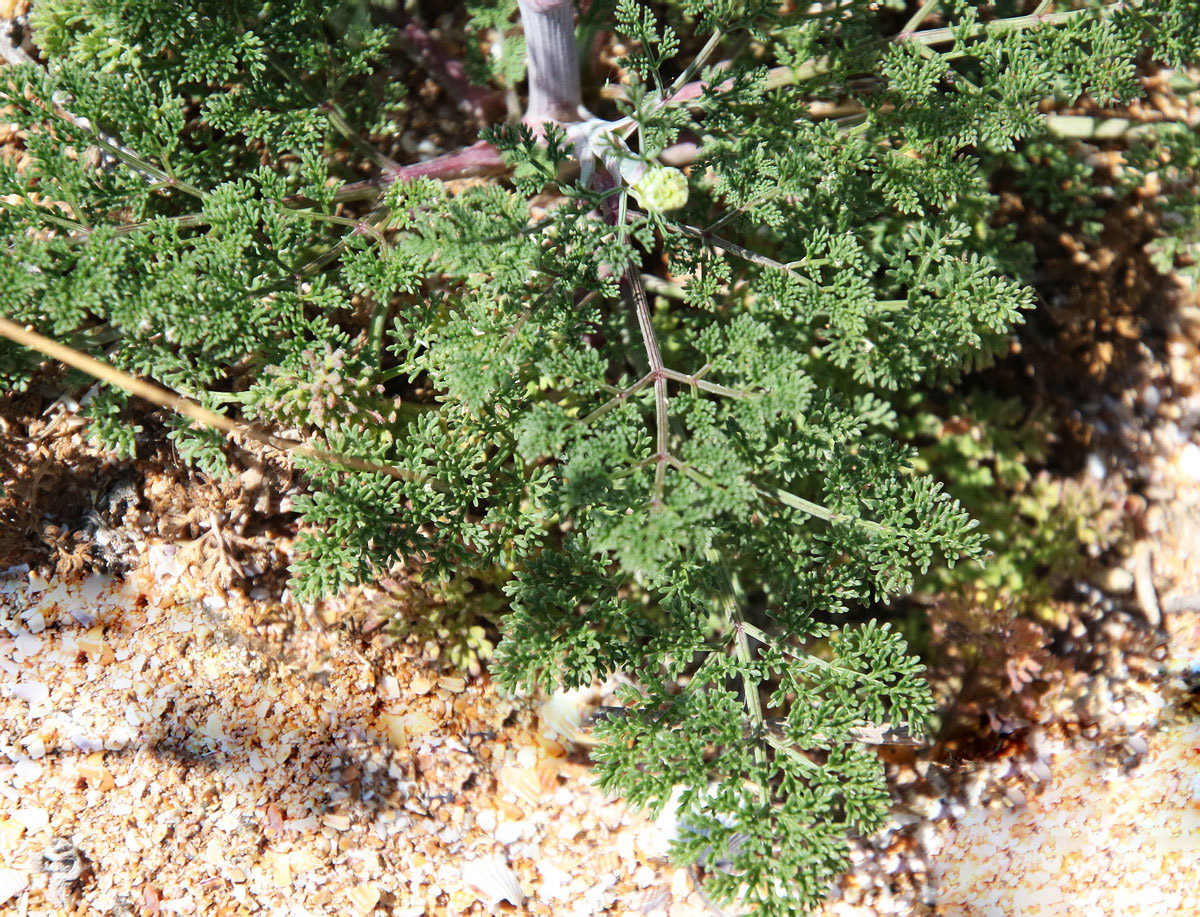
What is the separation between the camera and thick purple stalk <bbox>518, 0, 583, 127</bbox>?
241 centimetres

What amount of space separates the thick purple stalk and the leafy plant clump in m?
0.01

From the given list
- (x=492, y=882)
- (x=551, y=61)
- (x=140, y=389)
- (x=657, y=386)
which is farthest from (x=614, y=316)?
(x=492, y=882)

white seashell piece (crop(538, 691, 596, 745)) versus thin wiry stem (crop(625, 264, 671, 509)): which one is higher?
thin wiry stem (crop(625, 264, 671, 509))

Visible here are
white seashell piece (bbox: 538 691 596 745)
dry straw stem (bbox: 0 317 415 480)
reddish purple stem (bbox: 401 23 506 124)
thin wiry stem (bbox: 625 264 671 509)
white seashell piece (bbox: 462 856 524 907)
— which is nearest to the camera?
thin wiry stem (bbox: 625 264 671 509)

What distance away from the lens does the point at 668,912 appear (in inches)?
111

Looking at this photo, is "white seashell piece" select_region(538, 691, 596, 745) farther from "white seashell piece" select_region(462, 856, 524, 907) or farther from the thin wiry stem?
the thin wiry stem

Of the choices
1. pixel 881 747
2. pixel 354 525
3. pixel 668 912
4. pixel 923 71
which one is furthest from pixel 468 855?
pixel 923 71

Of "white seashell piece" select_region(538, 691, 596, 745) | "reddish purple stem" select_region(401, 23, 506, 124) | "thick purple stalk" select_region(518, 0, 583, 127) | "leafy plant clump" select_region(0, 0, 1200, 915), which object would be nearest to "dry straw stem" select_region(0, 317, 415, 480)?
"leafy plant clump" select_region(0, 0, 1200, 915)

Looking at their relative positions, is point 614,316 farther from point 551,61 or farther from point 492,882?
point 492,882

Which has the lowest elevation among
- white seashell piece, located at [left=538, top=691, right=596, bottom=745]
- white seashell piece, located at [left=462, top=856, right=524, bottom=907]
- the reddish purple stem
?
white seashell piece, located at [left=462, top=856, right=524, bottom=907]

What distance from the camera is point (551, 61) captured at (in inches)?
101

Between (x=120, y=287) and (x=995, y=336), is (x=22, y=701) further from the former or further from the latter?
(x=995, y=336)

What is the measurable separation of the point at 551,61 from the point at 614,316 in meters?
0.72

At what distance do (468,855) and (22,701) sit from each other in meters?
1.31
